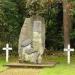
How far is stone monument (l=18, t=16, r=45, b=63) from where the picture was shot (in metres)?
18.2

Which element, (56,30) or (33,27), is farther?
(56,30)

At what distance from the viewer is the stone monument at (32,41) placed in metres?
18.2

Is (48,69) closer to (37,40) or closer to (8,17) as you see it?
(37,40)

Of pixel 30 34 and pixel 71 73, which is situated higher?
pixel 30 34

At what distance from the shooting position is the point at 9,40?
26.9 meters

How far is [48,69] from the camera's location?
53.7ft

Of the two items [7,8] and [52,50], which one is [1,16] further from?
[52,50]

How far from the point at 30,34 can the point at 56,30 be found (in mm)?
9804

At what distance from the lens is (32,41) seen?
1833 centimetres

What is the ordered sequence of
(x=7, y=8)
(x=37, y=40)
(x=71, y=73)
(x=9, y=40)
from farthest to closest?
1. (x=9, y=40)
2. (x=7, y=8)
3. (x=37, y=40)
4. (x=71, y=73)

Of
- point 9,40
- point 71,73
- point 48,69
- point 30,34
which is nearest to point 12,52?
point 9,40

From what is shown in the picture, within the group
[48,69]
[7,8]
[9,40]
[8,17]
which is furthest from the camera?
[9,40]

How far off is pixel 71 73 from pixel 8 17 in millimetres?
11332

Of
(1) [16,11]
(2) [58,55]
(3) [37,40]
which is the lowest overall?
(2) [58,55]
